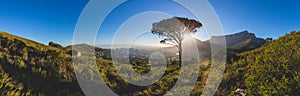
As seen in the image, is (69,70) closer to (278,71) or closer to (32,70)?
(32,70)

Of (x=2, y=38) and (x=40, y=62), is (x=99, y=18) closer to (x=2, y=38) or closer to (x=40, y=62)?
(x=40, y=62)

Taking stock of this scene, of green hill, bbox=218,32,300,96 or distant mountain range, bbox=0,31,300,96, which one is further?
distant mountain range, bbox=0,31,300,96

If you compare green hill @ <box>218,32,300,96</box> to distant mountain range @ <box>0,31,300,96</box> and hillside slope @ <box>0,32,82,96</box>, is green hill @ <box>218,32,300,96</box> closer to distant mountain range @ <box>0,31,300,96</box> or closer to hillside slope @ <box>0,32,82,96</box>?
distant mountain range @ <box>0,31,300,96</box>

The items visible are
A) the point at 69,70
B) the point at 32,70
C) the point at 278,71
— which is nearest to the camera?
the point at 278,71

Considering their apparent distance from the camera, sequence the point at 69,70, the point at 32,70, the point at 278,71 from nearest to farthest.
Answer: the point at 278,71
the point at 32,70
the point at 69,70

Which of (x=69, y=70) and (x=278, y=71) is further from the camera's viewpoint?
(x=69, y=70)

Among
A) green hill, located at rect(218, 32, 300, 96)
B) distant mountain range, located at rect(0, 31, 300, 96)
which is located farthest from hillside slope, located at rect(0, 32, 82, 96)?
green hill, located at rect(218, 32, 300, 96)

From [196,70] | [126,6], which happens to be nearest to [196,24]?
[196,70]

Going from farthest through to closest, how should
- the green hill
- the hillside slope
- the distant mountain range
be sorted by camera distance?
1. the hillside slope
2. the distant mountain range
3. the green hill

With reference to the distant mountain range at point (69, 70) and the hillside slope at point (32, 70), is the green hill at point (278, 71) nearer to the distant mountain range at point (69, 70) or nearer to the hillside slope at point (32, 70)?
the distant mountain range at point (69, 70)

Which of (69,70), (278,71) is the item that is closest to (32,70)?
(69,70)

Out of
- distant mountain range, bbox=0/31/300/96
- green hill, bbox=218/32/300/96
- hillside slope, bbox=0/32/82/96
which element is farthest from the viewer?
hillside slope, bbox=0/32/82/96

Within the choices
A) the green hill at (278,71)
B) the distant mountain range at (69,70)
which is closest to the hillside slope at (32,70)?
the distant mountain range at (69,70)
